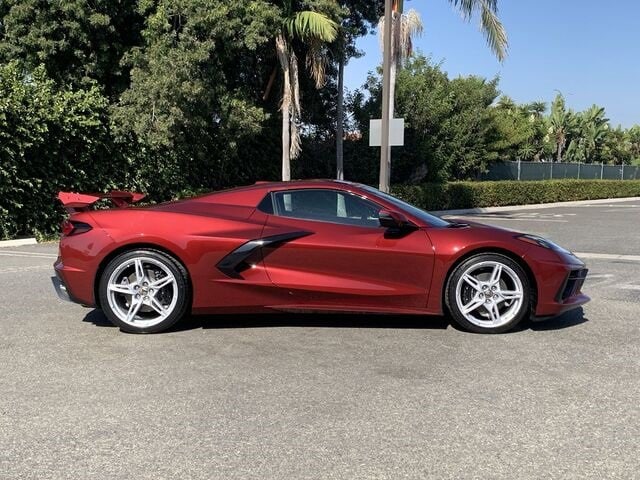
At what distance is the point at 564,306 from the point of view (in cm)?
557

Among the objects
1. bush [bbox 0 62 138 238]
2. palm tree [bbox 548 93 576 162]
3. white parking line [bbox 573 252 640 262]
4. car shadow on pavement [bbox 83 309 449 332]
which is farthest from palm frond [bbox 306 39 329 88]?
palm tree [bbox 548 93 576 162]

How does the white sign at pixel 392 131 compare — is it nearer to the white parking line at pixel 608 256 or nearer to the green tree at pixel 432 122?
the white parking line at pixel 608 256

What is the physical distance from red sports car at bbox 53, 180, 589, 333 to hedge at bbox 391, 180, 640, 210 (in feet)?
56.2

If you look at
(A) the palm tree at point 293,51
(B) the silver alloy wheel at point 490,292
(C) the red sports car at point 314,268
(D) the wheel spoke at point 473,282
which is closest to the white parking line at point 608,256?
(C) the red sports car at point 314,268

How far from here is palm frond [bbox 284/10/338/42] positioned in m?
16.1

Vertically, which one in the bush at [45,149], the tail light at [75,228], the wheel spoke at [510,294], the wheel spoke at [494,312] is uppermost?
the bush at [45,149]

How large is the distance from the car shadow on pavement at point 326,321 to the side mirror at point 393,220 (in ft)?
3.15

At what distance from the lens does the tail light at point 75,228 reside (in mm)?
5698

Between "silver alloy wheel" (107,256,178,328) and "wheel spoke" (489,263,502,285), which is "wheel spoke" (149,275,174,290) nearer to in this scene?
"silver alloy wheel" (107,256,178,328)

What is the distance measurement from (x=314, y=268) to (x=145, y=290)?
1.49 meters

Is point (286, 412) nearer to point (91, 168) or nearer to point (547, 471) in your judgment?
point (547, 471)

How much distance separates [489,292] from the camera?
553 centimetres

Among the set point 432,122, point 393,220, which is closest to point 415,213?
point 393,220

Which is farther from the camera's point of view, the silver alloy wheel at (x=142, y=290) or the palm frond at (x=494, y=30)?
the palm frond at (x=494, y=30)
